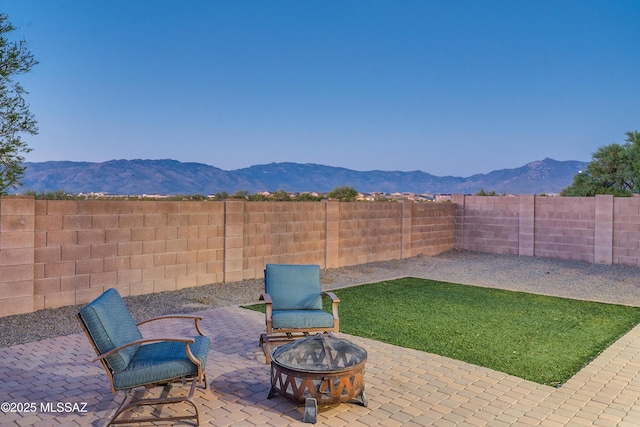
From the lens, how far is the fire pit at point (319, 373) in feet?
12.6

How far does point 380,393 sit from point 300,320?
1.31 meters

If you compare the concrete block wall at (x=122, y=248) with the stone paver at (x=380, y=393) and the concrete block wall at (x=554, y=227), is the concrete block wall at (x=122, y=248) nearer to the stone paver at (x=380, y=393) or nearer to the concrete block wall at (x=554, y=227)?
the stone paver at (x=380, y=393)

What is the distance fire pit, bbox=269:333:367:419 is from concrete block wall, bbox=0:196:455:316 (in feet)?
17.1

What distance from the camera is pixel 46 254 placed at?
299 inches

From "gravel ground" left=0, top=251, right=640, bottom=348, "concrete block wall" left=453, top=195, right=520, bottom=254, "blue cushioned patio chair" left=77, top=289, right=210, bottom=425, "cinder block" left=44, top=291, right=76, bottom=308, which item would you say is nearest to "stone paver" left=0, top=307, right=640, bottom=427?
"blue cushioned patio chair" left=77, top=289, right=210, bottom=425

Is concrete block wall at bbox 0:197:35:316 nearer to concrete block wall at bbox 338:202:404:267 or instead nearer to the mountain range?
concrete block wall at bbox 338:202:404:267

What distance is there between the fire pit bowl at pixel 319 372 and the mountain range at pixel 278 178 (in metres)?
15.9

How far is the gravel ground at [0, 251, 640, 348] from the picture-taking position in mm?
6984

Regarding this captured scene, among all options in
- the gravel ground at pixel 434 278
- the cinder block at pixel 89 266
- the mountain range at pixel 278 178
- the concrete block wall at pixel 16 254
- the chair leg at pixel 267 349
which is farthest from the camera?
the mountain range at pixel 278 178

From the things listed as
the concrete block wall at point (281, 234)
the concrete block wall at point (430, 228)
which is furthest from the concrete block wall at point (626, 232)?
the concrete block wall at point (281, 234)

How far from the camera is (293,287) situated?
19.9 ft

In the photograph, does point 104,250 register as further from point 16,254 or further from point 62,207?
point 16,254

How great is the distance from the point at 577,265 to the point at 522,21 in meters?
13.6

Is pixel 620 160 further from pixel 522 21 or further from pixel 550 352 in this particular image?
pixel 550 352
